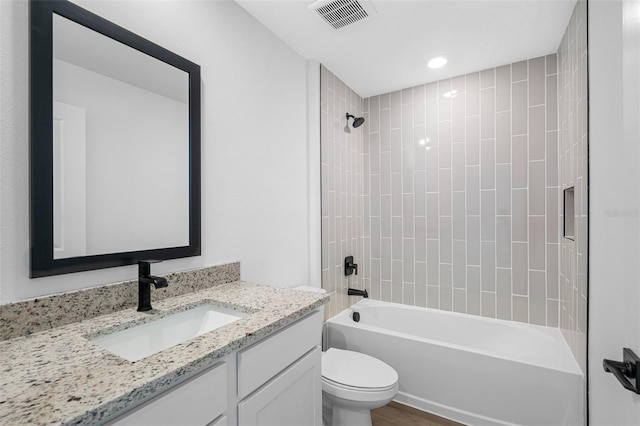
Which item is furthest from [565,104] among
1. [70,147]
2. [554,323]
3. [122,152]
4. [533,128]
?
[70,147]

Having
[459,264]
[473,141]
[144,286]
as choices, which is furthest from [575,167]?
[144,286]

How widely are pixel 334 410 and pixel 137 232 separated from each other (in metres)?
1.49

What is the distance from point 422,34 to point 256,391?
2.21 meters

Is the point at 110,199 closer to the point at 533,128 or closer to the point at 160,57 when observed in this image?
the point at 160,57

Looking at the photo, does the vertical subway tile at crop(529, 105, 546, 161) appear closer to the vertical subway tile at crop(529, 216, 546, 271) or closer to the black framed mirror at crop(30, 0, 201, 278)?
the vertical subway tile at crop(529, 216, 546, 271)

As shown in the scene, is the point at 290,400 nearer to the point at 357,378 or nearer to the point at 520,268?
the point at 357,378

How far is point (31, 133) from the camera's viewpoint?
0.91 m

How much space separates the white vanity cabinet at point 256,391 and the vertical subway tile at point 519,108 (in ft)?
7.33

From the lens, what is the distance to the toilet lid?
165 cm

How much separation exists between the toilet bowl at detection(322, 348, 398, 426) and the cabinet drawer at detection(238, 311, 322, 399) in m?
0.53

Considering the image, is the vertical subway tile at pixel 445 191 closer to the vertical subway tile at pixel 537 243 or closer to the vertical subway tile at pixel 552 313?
the vertical subway tile at pixel 537 243

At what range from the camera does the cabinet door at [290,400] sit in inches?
38.0

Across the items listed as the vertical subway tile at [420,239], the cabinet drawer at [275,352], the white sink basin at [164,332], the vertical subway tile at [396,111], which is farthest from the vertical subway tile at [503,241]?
the white sink basin at [164,332]

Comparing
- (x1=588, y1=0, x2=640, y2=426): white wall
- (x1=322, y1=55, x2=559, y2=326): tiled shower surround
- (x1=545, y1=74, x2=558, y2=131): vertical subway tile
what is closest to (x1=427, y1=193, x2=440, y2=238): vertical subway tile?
(x1=322, y1=55, x2=559, y2=326): tiled shower surround
